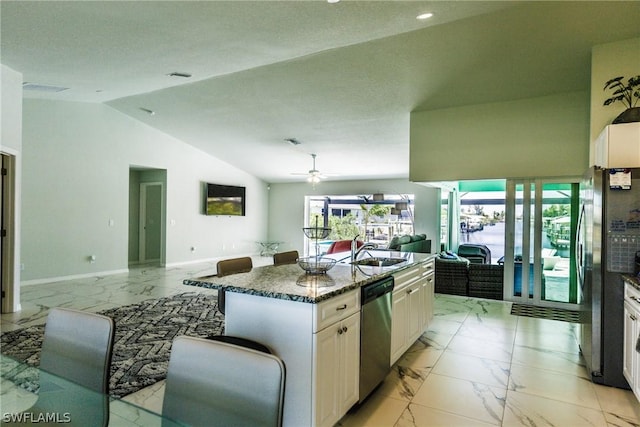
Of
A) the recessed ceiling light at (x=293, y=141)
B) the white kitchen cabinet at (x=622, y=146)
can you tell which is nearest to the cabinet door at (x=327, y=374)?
the white kitchen cabinet at (x=622, y=146)

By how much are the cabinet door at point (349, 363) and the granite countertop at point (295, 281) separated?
234 mm

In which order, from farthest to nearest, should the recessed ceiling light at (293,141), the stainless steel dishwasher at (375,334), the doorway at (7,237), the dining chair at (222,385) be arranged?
the recessed ceiling light at (293,141) → the doorway at (7,237) → the stainless steel dishwasher at (375,334) → the dining chair at (222,385)

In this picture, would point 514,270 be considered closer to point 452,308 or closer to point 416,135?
point 452,308

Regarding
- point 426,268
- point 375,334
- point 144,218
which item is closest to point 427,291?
point 426,268

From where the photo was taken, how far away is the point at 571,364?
3.12 metres

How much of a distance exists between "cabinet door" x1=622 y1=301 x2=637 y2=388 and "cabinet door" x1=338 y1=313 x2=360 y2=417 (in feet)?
6.13

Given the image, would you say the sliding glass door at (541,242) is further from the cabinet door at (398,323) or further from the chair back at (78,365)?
the chair back at (78,365)

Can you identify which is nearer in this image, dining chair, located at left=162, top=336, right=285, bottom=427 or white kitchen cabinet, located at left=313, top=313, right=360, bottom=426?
dining chair, located at left=162, top=336, right=285, bottom=427

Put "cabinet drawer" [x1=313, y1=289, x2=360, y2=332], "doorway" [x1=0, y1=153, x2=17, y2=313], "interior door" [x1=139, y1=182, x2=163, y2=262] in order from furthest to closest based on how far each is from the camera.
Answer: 1. "interior door" [x1=139, y1=182, x2=163, y2=262]
2. "doorway" [x1=0, y1=153, x2=17, y2=313]
3. "cabinet drawer" [x1=313, y1=289, x2=360, y2=332]

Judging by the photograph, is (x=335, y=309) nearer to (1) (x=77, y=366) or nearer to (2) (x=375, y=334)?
(2) (x=375, y=334)

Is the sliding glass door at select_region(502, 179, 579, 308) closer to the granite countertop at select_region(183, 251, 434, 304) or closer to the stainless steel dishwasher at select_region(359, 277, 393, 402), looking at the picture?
the granite countertop at select_region(183, 251, 434, 304)

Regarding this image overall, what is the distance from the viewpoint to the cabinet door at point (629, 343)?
7.91ft

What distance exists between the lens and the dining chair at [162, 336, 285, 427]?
107cm

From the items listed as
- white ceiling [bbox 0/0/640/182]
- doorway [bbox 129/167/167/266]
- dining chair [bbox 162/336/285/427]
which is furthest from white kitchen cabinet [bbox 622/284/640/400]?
doorway [bbox 129/167/167/266]
